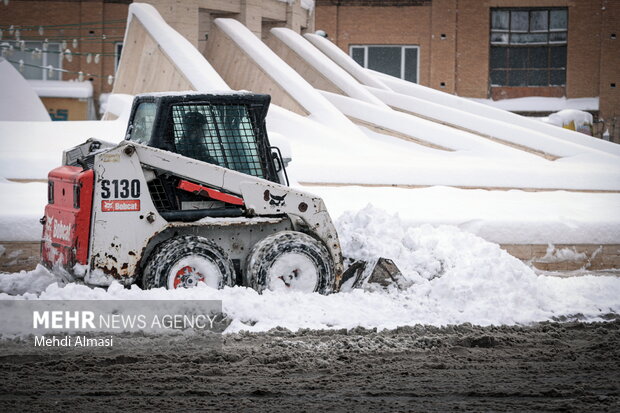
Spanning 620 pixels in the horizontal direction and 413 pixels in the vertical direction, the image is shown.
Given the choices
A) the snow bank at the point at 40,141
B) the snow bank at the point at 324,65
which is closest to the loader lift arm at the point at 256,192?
the snow bank at the point at 40,141

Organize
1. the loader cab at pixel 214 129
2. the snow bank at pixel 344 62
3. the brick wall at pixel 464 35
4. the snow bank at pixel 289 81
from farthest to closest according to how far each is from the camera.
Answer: the brick wall at pixel 464 35 → the snow bank at pixel 344 62 → the snow bank at pixel 289 81 → the loader cab at pixel 214 129

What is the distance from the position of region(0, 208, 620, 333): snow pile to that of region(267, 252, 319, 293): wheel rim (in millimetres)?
165

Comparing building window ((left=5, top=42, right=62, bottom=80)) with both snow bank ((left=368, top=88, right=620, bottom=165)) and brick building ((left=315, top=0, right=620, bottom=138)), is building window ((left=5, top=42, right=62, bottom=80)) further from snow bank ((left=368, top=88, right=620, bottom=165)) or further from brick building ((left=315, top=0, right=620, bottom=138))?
snow bank ((left=368, top=88, right=620, bottom=165))

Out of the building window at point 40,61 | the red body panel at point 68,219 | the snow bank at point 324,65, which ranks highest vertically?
the building window at point 40,61

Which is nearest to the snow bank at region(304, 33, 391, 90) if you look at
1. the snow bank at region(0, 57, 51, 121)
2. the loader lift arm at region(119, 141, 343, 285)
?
the snow bank at region(0, 57, 51, 121)

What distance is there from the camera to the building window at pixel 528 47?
37812mm

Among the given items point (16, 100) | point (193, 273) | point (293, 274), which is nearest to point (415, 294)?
point (293, 274)

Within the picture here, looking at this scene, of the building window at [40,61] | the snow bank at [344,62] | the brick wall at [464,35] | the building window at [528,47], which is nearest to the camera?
the snow bank at [344,62]

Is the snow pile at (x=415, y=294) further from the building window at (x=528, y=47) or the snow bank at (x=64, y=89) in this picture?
the building window at (x=528, y=47)

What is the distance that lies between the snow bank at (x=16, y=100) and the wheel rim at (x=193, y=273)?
13.5m

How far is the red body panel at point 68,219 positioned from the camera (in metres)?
8.19

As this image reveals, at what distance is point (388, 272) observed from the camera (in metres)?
9.47

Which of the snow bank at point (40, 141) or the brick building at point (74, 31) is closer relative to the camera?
the snow bank at point (40, 141)

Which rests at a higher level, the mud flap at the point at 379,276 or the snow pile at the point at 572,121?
the snow pile at the point at 572,121
